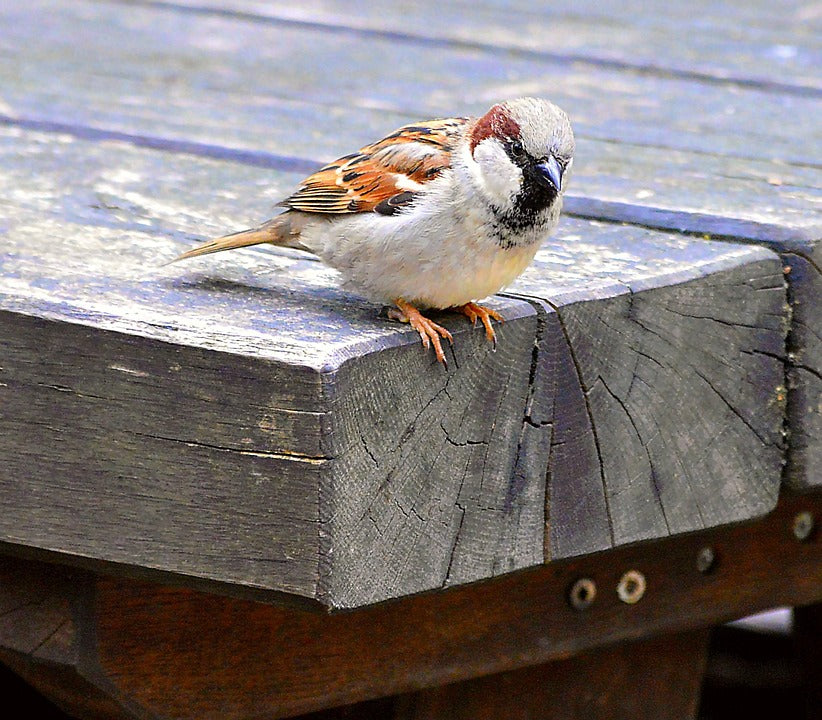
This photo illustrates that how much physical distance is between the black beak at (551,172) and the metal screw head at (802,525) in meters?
0.75

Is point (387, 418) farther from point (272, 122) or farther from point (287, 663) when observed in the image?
point (272, 122)

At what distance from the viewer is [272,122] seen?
2.85m

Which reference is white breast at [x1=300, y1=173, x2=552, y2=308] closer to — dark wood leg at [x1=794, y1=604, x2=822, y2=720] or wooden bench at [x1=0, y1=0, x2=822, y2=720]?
wooden bench at [x1=0, y1=0, x2=822, y2=720]

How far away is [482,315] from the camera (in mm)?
1638

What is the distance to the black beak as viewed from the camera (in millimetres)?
1827

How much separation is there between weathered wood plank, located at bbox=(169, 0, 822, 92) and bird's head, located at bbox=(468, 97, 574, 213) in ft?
5.37

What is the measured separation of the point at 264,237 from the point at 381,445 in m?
0.58

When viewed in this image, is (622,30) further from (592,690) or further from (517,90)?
(592,690)

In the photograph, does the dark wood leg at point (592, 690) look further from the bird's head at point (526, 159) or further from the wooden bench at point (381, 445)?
the bird's head at point (526, 159)

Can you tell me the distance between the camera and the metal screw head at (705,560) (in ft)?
6.99

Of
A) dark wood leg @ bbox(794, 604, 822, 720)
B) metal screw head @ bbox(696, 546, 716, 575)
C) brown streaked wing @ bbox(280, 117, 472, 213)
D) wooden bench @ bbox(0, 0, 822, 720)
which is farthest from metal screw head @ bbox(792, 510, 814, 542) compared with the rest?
brown streaked wing @ bbox(280, 117, 472, 213)

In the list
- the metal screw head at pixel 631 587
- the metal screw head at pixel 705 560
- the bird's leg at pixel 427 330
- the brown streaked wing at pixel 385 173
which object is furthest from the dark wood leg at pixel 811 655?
the bird's leg at pixel 427 330

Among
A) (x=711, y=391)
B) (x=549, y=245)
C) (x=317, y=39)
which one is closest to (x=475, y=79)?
(x=317, y=39)

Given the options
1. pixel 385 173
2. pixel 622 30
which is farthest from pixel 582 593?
pixel 622 30
